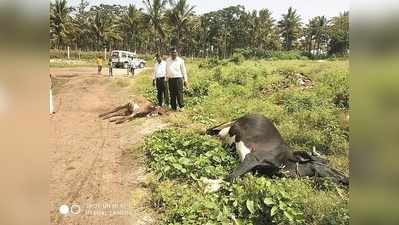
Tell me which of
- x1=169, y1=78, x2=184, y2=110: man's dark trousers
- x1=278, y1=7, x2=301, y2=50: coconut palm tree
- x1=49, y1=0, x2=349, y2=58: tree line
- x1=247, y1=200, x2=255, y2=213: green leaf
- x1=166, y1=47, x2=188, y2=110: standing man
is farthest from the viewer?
x1=169, y1=78, x2=184, y2=110: man's dark trousers

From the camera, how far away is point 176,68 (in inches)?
163

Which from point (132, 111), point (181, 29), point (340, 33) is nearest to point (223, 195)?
point (132, 111)

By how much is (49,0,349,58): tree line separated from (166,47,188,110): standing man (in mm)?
90

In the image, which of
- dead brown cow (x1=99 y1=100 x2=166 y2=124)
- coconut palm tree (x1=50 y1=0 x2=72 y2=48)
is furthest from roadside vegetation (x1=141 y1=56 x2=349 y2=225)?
coconut palm tree (x1=50 y1=0 x2=72 y2=48)

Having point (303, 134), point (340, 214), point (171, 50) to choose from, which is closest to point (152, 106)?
point (171, 50)

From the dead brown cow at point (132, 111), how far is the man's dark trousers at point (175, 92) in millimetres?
126

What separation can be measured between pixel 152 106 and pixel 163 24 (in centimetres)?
80

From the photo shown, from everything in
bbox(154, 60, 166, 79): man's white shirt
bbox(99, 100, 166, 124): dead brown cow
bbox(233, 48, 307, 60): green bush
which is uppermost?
bbox(233, 48, 307, 60): green bush

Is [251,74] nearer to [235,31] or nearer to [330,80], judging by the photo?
[235,31]

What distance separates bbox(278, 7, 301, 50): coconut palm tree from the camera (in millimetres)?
3716

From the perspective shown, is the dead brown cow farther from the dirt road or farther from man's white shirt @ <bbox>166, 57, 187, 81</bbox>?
man's white shirt @ <bbox>166, 57, 187, 81</bbox>

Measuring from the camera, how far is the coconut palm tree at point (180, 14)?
12.8ft

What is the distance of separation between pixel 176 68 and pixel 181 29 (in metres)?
0.34
